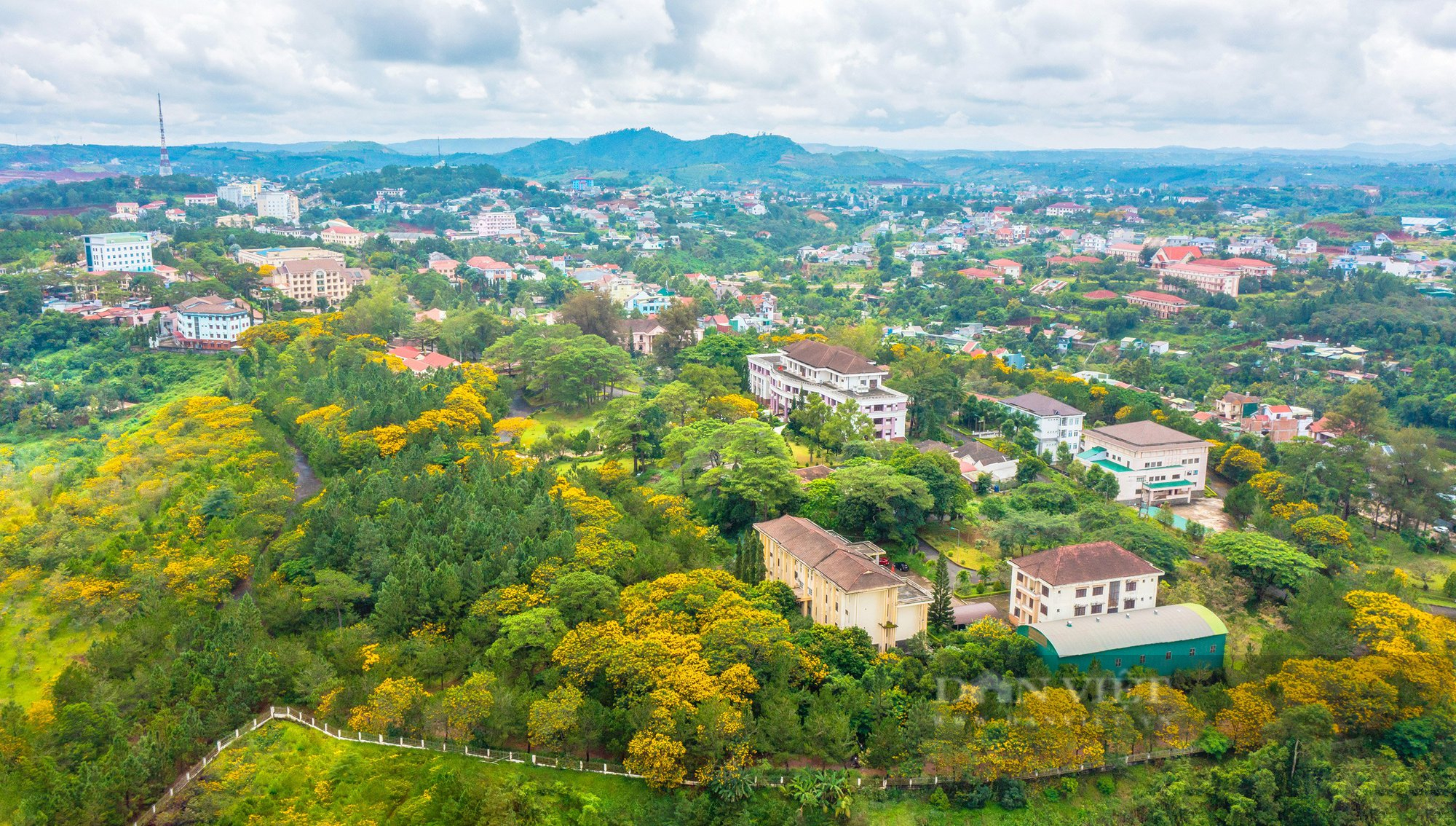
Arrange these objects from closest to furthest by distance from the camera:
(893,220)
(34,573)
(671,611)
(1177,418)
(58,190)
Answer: (671,611)
(34,573)
(1177,418)
(58,190)
(893,220)

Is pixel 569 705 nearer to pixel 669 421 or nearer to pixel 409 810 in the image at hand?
pixel 409 810

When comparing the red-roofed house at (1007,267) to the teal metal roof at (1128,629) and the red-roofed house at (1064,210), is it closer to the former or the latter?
the red-roofed house at (1064,210)

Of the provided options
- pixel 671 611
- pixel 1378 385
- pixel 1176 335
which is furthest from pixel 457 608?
pixel 1176 335

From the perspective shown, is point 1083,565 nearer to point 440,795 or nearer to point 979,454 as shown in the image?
point 979,454

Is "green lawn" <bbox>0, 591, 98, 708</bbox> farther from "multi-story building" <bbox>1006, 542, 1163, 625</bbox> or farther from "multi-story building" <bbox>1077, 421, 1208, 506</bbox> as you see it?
"multi-story building" <bbox>1077, 421, 1208, 506</bbox>

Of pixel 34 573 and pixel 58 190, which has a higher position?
pixel 58 190

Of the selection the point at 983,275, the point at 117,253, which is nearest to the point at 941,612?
the point at 117,253
